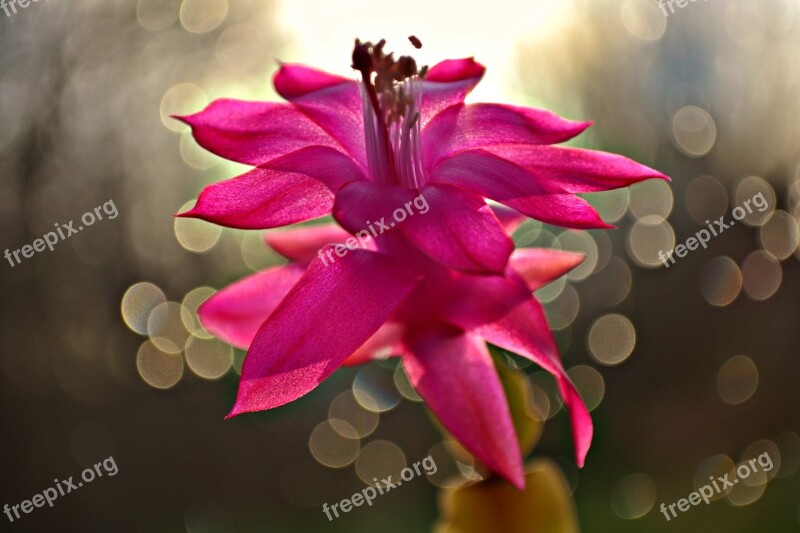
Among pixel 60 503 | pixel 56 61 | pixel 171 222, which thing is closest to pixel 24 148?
pixel 56 61

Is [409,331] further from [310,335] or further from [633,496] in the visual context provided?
[633,496]
